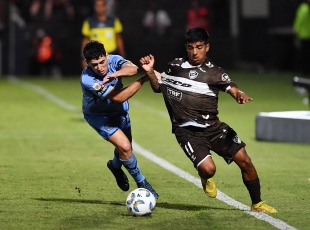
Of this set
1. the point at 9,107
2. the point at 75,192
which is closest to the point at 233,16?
the point at 9,107

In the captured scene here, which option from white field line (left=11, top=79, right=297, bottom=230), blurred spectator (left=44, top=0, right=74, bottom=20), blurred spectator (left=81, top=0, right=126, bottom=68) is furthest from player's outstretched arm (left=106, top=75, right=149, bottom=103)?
blurred spectator (left=44, top=0, right=74, bottom=20)

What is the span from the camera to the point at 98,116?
338 inches

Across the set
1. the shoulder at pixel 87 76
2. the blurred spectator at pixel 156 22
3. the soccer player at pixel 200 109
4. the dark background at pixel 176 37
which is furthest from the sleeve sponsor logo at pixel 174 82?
the blurred spectator at pixel 156 22

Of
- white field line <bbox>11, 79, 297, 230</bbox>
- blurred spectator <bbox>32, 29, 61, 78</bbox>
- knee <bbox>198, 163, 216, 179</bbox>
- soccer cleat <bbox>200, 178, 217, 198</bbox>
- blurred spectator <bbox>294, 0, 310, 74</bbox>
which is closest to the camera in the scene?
white field line <bbox>11, 79, 297, 230</bbox>

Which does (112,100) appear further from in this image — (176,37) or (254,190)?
(176,37)

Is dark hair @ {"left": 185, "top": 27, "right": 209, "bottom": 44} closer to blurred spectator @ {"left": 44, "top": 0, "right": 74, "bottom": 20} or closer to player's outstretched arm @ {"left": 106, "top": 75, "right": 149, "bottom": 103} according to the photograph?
player's outstretched arm @ {"left": 106, "top": 75, "right": 149, "bottom": 103}

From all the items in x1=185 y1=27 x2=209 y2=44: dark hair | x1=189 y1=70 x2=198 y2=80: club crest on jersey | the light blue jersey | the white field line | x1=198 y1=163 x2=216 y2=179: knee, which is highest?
x1=185 y1=27 x2=209 y2=44: dark hair

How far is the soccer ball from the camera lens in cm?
757

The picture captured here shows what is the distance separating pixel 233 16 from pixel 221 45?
4.58 feet

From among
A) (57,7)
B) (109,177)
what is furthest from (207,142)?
(57,7)

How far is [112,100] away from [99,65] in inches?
13.8

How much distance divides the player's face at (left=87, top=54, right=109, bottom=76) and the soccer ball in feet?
4.07

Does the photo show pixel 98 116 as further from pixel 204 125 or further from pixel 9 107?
pixel 9 107

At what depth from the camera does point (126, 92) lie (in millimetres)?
7973
